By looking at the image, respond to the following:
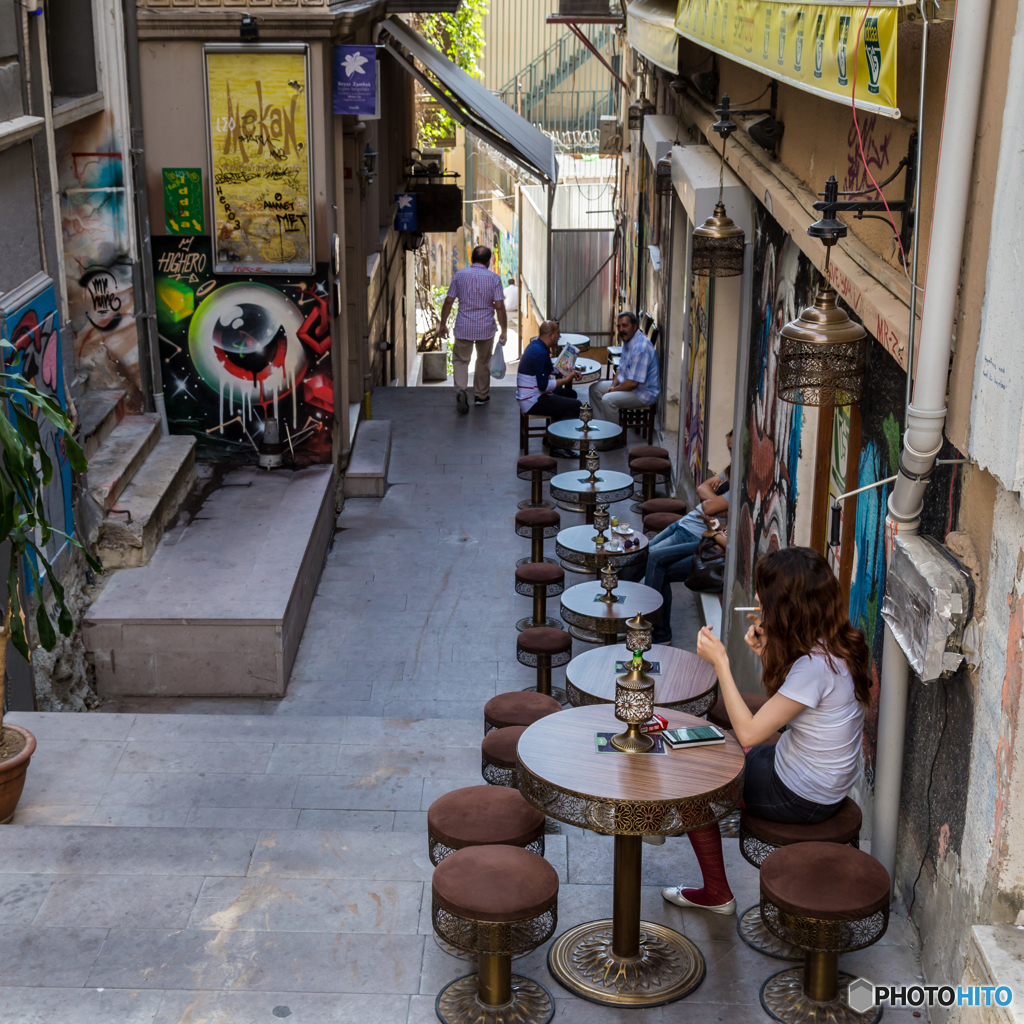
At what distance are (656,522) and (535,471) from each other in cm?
210

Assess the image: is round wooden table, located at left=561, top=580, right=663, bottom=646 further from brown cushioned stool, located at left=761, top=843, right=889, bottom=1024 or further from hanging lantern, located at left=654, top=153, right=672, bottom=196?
hanging lantern, located at left=654, top=153, right=672, bottom=196

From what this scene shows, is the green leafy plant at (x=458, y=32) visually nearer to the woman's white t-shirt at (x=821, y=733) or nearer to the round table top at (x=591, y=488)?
the round table top at (x=591, y=488)

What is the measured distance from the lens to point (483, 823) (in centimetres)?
436

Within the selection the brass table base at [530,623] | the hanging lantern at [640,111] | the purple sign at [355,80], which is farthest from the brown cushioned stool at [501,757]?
the hanging lantern at [640,111]

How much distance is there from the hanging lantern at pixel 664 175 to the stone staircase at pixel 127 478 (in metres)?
4.50

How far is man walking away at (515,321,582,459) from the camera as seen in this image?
40.6 ft

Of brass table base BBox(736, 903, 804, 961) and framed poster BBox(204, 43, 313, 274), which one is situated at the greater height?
framed poster BBox(204, 43, 313, 274)

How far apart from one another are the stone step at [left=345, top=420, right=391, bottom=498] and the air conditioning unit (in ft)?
27.5

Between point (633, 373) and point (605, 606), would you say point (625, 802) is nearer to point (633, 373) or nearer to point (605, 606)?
point (605, 606)

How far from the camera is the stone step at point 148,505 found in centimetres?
843

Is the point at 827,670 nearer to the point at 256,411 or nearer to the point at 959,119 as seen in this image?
the point at 959,119

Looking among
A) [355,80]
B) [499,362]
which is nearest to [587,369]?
[499,362]

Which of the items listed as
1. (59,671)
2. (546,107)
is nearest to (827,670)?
(59,671)

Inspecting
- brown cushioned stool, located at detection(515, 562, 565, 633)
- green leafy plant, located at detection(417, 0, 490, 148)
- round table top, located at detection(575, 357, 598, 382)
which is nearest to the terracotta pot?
brown cushioned stool, located at detection(515, 562, 565, 633)
